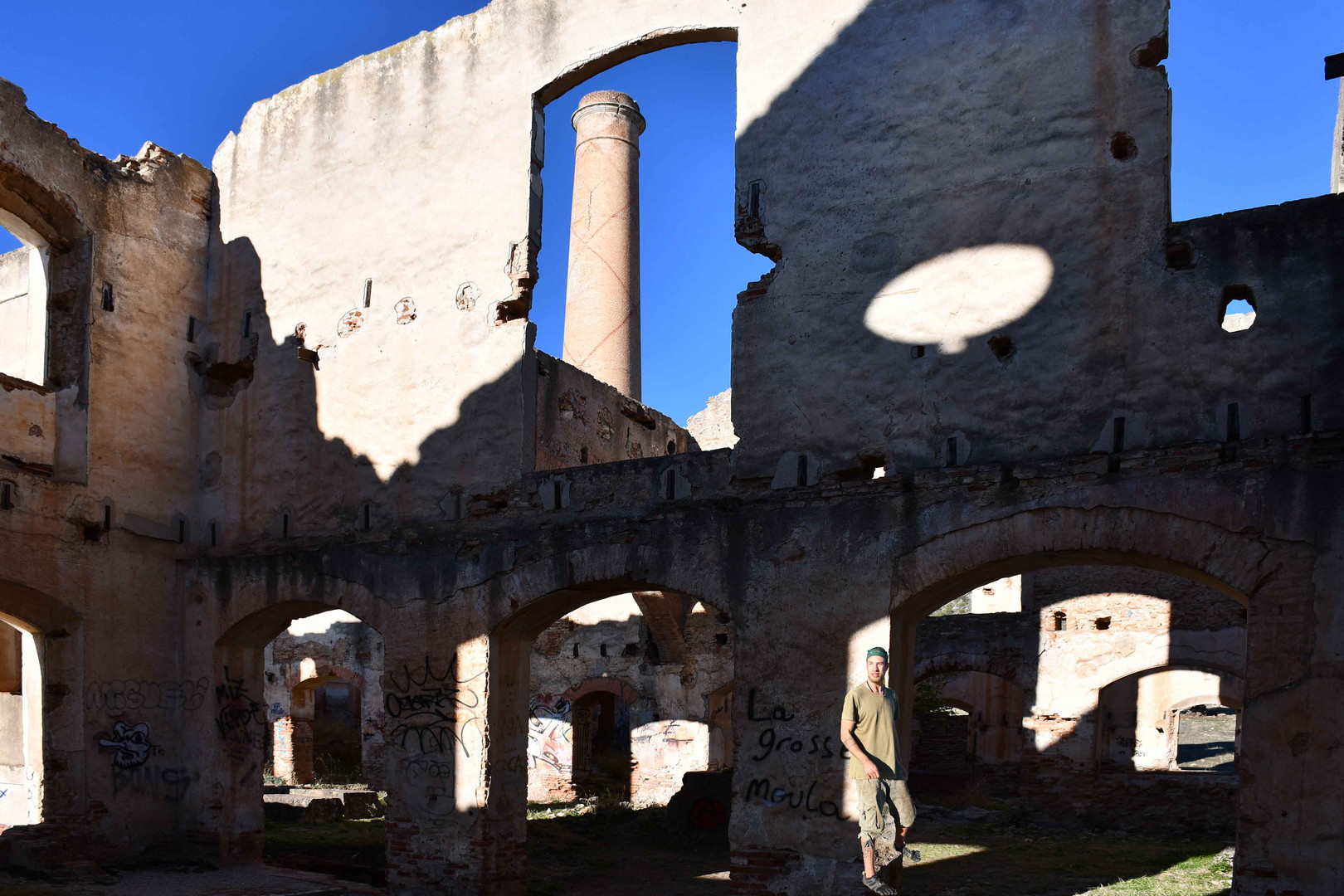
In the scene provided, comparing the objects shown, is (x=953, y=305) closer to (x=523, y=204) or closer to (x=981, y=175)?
(x=981, y=175)

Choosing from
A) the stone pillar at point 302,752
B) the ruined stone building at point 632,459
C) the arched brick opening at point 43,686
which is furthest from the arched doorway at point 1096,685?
the arched brick opening at point 43,686

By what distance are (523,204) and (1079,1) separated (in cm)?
470

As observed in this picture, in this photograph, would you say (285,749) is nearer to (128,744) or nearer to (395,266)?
(128,744)

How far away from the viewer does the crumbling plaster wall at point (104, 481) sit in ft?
33.2

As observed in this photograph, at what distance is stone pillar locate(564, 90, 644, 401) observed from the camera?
61.1 ft

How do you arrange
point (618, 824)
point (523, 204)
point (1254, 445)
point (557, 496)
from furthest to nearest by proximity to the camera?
1. point (618, 824)
2. point (523, 204)
3. point (557, 496)
4. point (1254, 445)

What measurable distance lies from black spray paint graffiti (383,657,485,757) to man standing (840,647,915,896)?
3915mm

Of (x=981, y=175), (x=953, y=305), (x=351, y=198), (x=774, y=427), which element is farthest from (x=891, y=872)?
(x=351, y=198)

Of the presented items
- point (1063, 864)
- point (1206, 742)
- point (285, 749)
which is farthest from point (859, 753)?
point (1206, 742)

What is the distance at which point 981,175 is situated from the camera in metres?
8.29

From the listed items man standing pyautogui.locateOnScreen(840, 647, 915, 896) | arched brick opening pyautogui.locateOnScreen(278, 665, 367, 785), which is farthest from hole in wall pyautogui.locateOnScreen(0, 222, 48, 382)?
man standing pyautogui.locateOnScreen(840, 647, 915, 896)

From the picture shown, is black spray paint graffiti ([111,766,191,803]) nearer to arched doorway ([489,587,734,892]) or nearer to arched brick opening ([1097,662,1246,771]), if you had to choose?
arched doorway ([489,587,734,892])

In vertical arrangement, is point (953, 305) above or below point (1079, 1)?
below

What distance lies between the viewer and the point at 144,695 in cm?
1072
